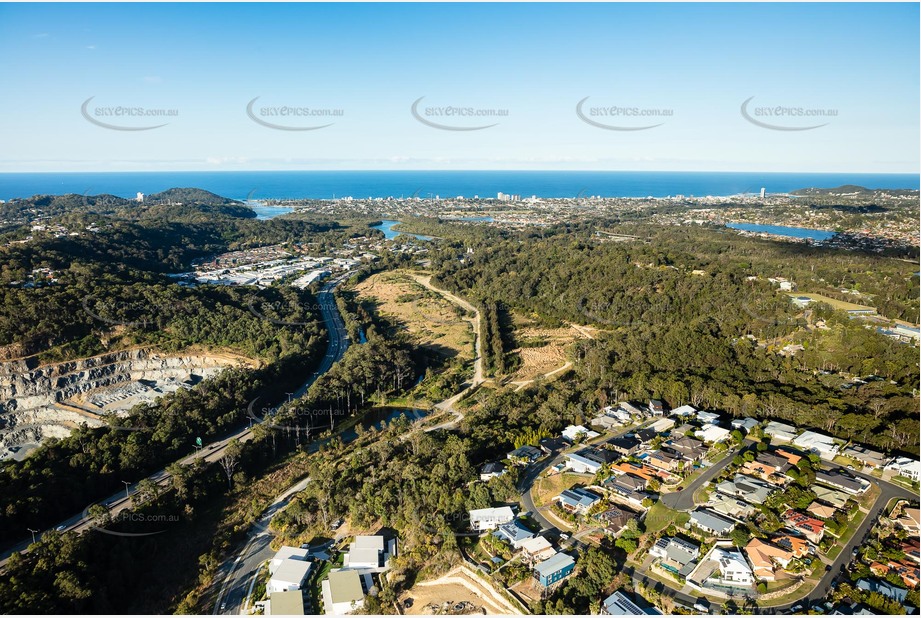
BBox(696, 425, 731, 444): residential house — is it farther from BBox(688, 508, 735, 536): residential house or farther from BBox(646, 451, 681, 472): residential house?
BBox(688, 508, 735, 536): residential house

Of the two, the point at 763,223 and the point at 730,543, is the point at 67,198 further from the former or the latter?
the point at 763,223

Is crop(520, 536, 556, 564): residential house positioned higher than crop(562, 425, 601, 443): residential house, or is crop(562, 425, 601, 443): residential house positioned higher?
crop(562, 425, 601, 443): residential house

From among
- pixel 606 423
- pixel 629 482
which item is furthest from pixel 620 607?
pixel 606 423

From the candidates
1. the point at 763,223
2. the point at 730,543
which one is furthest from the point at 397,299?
the point at 763,223

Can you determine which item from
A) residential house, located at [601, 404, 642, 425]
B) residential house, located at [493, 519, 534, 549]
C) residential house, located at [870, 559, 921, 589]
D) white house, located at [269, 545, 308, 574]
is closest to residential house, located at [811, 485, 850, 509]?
residential house, located at [870, 559, 921, 589]

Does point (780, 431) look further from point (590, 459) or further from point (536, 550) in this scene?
point (536, 550)

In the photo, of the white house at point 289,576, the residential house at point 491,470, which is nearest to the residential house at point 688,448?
the residential house at point 491,470

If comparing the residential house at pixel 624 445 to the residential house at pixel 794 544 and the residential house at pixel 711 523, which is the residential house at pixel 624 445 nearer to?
the residential house at pixel 711 523
